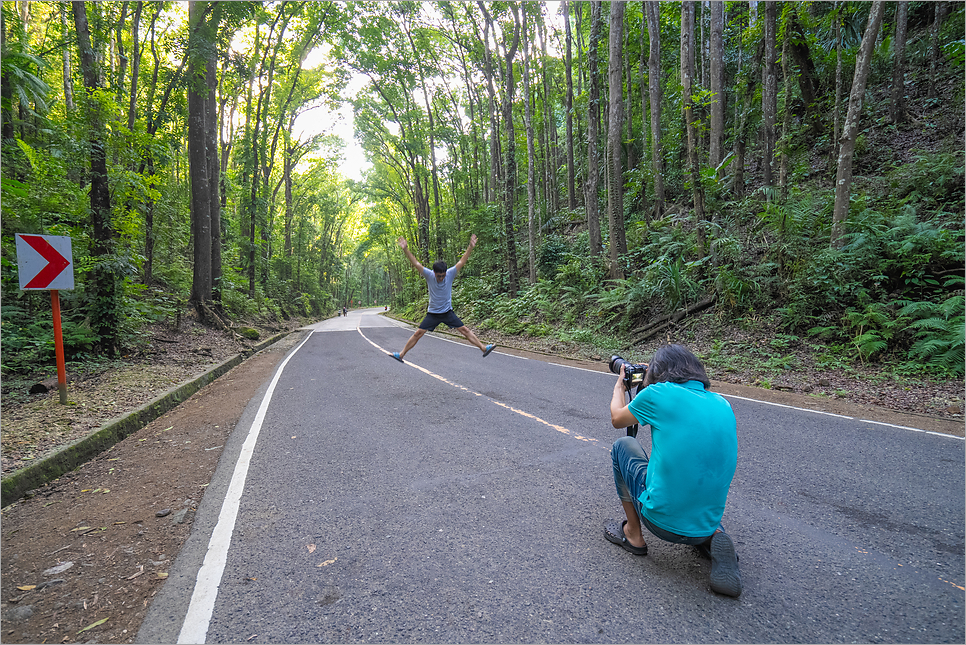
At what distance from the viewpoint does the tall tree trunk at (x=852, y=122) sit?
8.96 metres

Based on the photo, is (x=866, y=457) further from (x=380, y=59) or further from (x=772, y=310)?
(x=380, y=59)

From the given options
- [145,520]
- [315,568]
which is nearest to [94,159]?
[145,520]

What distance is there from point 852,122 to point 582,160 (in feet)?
48.8

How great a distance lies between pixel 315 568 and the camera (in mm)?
2723

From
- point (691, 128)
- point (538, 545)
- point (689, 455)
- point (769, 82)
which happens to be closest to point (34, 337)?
point (538, 545)

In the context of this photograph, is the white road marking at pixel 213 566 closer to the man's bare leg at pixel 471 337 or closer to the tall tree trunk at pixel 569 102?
the man's bare leg at pixel 471 337

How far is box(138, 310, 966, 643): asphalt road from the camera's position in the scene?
87.7 inches

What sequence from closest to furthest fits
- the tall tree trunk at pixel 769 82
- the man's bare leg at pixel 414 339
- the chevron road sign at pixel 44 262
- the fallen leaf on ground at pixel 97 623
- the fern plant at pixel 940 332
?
1. the fallen leaf on ground at pixel 97 623
2. the chevron road sign at pixel 44 262
3. the fern plant at pixel 940 332
4. the man's bare leg at pixel 414 339
5. the tall tree trunk at pixel 769 82

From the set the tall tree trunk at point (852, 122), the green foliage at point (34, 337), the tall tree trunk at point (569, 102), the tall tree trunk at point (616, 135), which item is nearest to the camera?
the green foliage at point (34, 337)

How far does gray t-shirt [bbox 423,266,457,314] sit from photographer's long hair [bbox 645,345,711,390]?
5590mm

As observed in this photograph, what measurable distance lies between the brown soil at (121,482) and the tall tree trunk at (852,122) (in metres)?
4.02

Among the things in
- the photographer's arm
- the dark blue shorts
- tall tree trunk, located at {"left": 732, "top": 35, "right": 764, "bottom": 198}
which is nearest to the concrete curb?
the dark blue shorts

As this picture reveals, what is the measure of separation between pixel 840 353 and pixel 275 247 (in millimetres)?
35726

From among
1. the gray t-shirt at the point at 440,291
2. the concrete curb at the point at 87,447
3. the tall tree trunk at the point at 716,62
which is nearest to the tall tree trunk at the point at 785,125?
the tall tree trunk at the point at 716,62
